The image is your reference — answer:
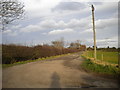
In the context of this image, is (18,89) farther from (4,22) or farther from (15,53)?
(15,53)

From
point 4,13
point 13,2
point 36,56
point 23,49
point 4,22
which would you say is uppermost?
point 13,2

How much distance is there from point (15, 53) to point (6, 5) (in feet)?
20.8

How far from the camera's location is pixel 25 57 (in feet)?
66.3

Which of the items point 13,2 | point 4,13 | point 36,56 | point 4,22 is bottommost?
point 36,56

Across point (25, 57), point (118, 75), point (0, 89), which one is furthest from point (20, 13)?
point (118, 75)

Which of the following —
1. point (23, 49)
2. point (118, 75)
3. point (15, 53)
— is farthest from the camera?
point (23, 49)

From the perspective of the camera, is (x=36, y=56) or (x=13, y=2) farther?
(x=36, y=56)

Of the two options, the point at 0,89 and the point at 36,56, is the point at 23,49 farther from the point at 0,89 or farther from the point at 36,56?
the point at 0,89

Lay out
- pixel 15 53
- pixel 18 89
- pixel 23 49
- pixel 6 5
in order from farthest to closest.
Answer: pixel 23 49, pixel 15 53, pixel 6 5, pixel 18 89

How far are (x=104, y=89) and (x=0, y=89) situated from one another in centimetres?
460

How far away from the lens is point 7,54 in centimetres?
1558

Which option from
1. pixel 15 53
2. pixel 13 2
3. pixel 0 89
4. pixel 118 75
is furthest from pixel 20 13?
pixel 118 75

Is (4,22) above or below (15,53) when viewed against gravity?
above

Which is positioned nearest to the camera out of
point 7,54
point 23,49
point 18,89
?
point 18,89
